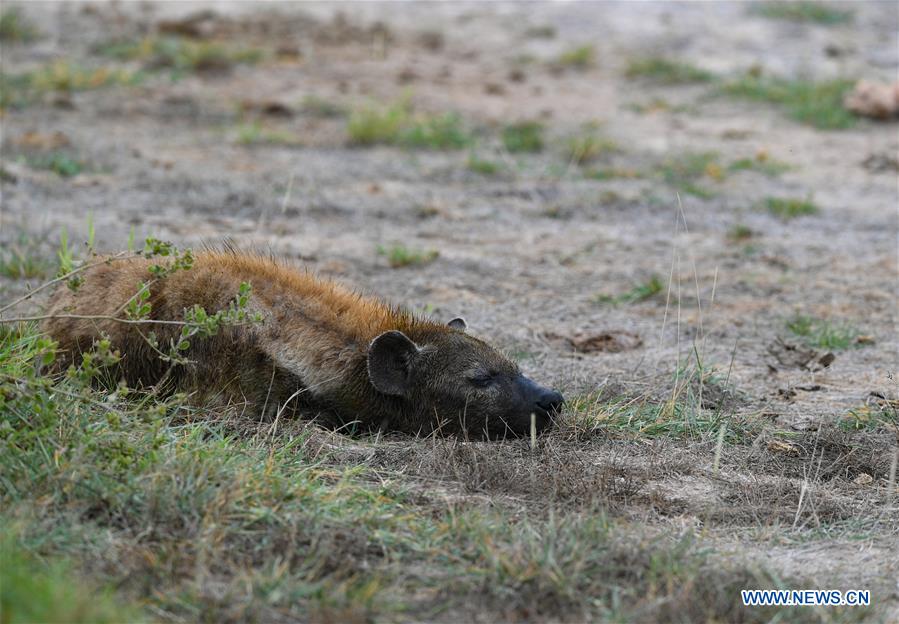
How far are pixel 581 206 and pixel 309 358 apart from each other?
14.3 ft

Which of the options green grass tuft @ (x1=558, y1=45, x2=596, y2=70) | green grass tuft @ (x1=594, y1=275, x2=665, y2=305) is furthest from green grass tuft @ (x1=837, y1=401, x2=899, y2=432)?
green grass tuft @ (x1=558, y1=45, x2=596, y2=70)

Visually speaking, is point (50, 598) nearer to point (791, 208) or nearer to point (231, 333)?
point (231, 333)

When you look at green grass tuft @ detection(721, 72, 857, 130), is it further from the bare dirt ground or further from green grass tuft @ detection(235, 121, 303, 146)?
green grass tuft @ detection(235, 121, 303, 146)

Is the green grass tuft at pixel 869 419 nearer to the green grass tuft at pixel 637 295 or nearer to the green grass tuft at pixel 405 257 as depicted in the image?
the green grass tuft at pixel 637 295

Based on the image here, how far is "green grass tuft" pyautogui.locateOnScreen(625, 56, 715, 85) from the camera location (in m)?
12.0

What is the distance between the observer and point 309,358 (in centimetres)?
452

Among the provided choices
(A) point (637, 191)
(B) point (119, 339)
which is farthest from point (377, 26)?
(B) point (119, 339)

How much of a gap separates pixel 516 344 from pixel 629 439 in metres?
1.28

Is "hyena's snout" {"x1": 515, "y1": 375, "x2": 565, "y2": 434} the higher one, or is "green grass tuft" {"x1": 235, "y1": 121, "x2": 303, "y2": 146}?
"hyena's snout" {"x1": 515, "y1": 375, "x2": 565, "y2": 434}

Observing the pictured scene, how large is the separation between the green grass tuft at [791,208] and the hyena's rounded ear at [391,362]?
4.49m

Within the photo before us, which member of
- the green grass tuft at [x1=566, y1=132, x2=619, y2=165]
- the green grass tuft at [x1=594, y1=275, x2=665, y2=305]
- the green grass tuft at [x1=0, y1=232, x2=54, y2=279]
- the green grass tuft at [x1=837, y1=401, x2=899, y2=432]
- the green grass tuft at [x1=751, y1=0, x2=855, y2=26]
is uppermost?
the green grass tuft at [x1=751, y1=0, x2=855, y2=26]

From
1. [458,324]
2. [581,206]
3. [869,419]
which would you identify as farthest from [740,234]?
[458,324]

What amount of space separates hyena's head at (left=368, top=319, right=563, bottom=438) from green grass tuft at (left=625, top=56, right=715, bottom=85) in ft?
26.0

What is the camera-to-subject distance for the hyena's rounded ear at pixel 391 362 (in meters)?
4.54
